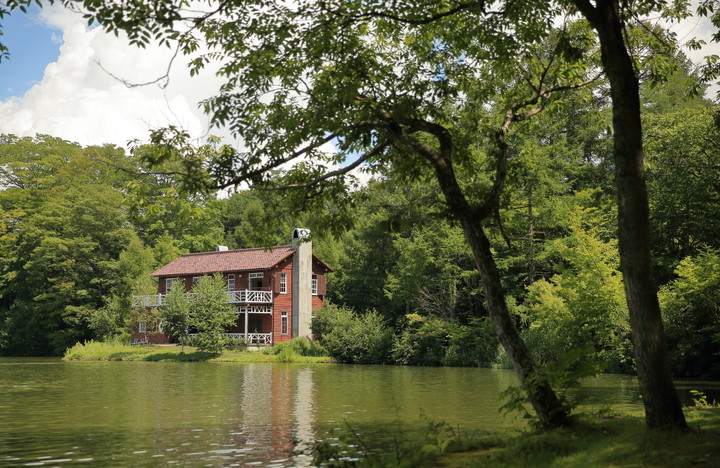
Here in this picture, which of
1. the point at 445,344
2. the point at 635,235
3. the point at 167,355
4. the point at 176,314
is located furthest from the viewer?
the point at 176,314

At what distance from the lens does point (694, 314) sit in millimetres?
25734

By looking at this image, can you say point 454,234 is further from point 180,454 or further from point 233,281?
point 180,454

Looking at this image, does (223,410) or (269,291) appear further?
(269,291)

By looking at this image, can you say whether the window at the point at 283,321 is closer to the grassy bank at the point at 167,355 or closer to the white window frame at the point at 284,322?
the white window frame at the point at 284,322

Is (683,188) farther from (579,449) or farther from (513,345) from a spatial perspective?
(579,449)

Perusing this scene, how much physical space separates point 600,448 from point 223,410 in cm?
1192

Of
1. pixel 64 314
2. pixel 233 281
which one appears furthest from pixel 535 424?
pixel 64 314

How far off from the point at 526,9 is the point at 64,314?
5221 centimetres

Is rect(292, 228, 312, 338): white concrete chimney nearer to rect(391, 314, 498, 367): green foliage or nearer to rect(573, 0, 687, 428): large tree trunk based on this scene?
rect(391, 314, 498, 367): green foliage

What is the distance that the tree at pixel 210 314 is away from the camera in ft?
144

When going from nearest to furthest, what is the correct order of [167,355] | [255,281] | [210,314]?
[210,314] < [167,355] < [255,281]

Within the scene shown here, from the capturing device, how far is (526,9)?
430 inches

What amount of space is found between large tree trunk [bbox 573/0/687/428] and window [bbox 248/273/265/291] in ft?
148

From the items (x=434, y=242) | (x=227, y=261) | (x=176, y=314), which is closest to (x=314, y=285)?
(x=227, y=261)
